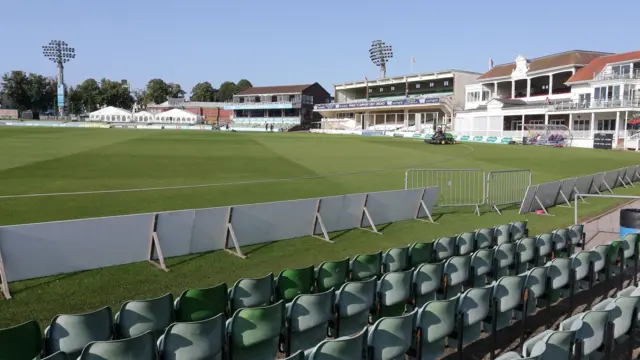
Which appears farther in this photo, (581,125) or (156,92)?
(156,92)

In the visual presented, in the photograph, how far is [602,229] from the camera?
13047 mm

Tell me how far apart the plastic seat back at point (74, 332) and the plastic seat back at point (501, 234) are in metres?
7.55

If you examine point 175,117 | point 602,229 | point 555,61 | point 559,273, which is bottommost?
point 602,229

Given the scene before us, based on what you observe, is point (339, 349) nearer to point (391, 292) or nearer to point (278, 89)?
point (391, 292)

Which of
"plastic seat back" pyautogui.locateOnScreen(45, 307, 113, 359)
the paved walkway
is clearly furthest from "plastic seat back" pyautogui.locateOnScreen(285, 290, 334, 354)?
the paved walkway

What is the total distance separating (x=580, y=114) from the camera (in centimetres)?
5844

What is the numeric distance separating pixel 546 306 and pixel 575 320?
1808mm

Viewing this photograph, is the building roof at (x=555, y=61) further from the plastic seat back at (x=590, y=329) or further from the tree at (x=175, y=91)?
the tree at (x=175, y=91)

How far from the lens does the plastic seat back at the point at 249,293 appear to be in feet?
19.0

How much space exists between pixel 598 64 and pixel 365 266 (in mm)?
65097

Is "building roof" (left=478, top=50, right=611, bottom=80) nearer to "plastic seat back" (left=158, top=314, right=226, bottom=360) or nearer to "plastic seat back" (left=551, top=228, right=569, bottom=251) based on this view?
"plastic seat back" (left=551, top=228, right=569, bottom=251)

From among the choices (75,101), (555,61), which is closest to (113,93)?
(75,101)

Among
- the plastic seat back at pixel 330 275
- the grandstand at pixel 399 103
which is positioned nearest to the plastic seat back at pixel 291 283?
the plastic seat back at pixel 330 275

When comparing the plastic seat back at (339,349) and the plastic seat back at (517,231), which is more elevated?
the plastic seat back at (339,349)
